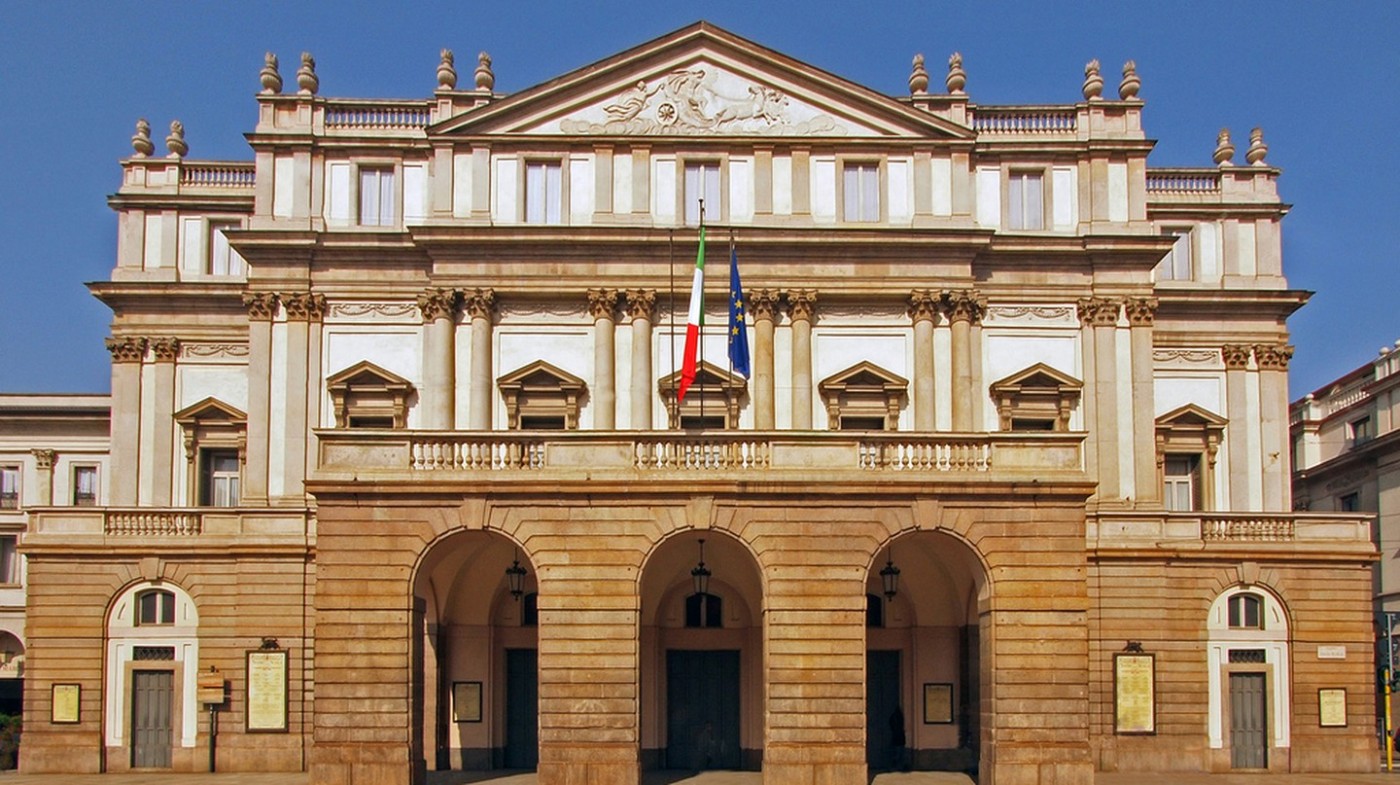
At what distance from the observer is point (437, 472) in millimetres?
28703

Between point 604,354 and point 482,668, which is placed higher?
point 604,354

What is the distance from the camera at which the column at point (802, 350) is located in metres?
39.4

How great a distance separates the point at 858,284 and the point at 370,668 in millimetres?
17603

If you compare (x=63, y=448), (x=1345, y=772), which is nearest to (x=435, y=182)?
(x=63, y=448)

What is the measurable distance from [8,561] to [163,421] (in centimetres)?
1745

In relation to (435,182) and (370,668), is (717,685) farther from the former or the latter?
(435,182)

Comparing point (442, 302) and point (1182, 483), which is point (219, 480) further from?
point (1182, 483)

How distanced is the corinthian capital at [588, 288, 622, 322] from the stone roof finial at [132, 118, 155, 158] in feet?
51.3

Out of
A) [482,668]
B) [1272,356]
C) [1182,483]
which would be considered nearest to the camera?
[482,668]

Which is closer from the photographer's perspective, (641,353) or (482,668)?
(482,668)

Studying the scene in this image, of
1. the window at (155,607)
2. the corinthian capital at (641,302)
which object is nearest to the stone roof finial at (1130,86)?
the corinthian capital at (641,302)

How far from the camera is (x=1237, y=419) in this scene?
143 ft

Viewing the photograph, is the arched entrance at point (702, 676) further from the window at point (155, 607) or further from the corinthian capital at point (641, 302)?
the window at point (155, 607)

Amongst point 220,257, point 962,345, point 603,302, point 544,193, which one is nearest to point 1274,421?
point 962,345
